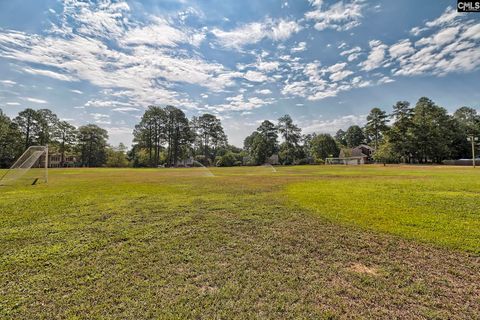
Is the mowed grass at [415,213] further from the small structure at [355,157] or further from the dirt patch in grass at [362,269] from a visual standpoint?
the small structure at [355,157]

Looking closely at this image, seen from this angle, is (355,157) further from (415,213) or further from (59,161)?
(59,161)

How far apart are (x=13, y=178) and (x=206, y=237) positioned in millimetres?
21427

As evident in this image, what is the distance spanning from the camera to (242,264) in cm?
383

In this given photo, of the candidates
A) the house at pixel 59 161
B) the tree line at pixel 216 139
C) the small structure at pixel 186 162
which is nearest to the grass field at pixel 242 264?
the tree line at pixel 216 139

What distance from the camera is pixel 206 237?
5.16 meters

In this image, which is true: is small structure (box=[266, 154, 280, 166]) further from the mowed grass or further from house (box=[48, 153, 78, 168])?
house (box=[48, 153, 78, 168])

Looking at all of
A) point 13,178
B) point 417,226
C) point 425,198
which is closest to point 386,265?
point 417,226

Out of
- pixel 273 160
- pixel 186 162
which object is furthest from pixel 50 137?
pixel 273 160

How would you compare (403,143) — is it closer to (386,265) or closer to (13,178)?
(386,265)

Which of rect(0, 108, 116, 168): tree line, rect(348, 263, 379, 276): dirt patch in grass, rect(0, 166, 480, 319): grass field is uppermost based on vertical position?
rect(0, 108, 116, 168): tree line


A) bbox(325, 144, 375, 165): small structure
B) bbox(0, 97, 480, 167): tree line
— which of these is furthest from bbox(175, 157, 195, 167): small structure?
bbox(325, 144, 375, 165): small structure

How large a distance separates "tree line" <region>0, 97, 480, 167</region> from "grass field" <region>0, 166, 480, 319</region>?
5187 centimetres

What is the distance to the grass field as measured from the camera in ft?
8.96

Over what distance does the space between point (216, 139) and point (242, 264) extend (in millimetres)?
77595
